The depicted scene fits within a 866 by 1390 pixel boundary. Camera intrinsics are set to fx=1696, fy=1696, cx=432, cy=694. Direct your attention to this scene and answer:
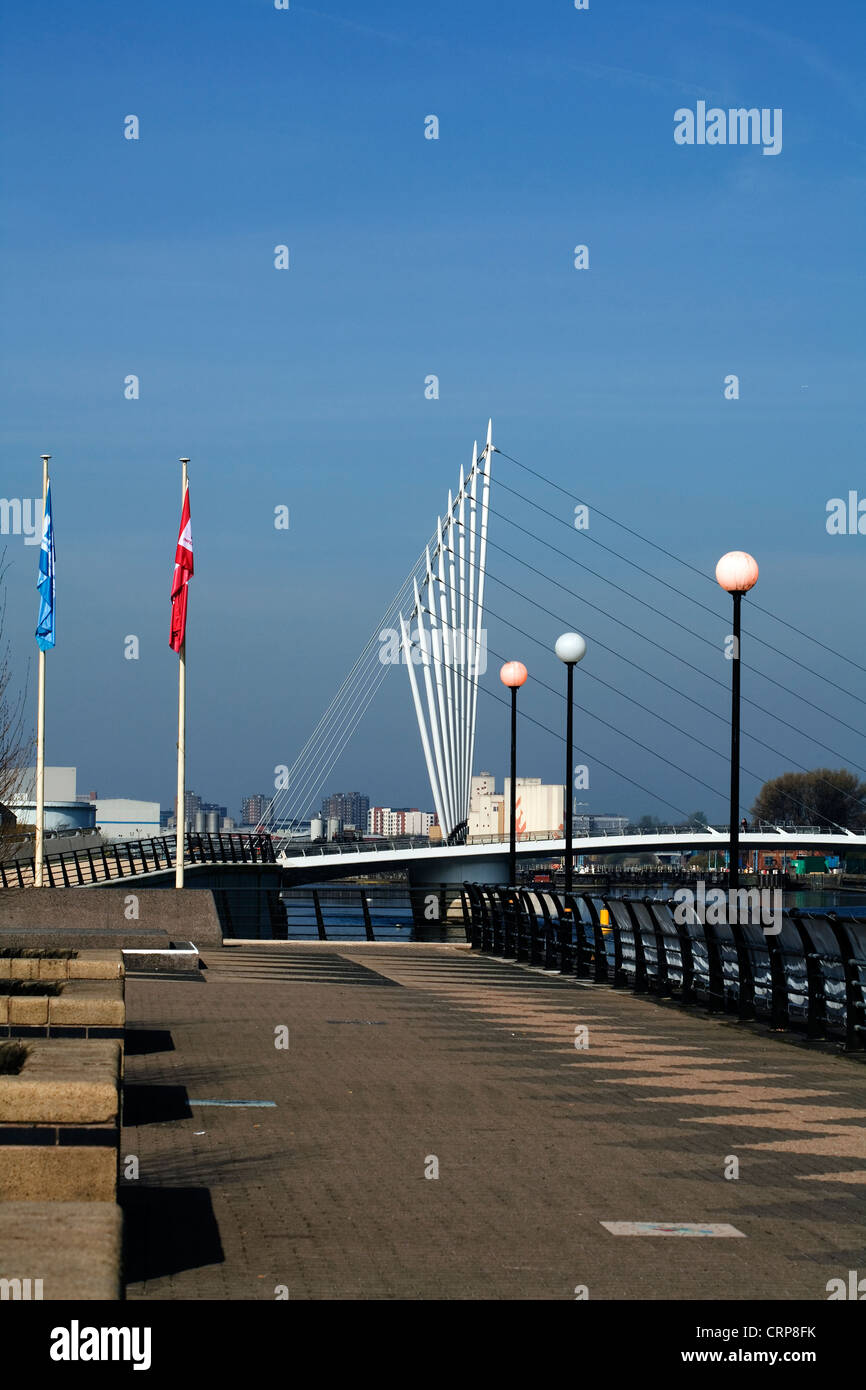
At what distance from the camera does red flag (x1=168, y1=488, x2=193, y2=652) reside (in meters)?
28.7

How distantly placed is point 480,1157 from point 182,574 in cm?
2087

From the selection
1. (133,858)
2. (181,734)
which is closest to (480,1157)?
(181,734)

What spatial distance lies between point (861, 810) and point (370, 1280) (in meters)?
155

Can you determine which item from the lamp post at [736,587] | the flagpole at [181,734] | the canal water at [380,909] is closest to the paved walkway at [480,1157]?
the lamp post at [736,587]

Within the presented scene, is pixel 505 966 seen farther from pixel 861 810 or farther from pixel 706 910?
pixel 861 810

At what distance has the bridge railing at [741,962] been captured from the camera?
45.1 feet

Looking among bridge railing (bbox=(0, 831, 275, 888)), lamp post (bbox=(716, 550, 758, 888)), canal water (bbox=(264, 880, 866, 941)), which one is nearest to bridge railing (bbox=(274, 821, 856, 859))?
canal water (bbox=(264, 880, 866, 941))

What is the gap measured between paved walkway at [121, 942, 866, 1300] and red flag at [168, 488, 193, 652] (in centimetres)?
1344

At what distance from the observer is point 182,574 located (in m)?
28.7

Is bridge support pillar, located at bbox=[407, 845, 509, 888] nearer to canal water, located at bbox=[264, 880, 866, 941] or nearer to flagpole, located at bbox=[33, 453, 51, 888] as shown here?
canal water, located at bbox=[264, 880, 866, 941]

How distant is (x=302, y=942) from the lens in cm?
3023
